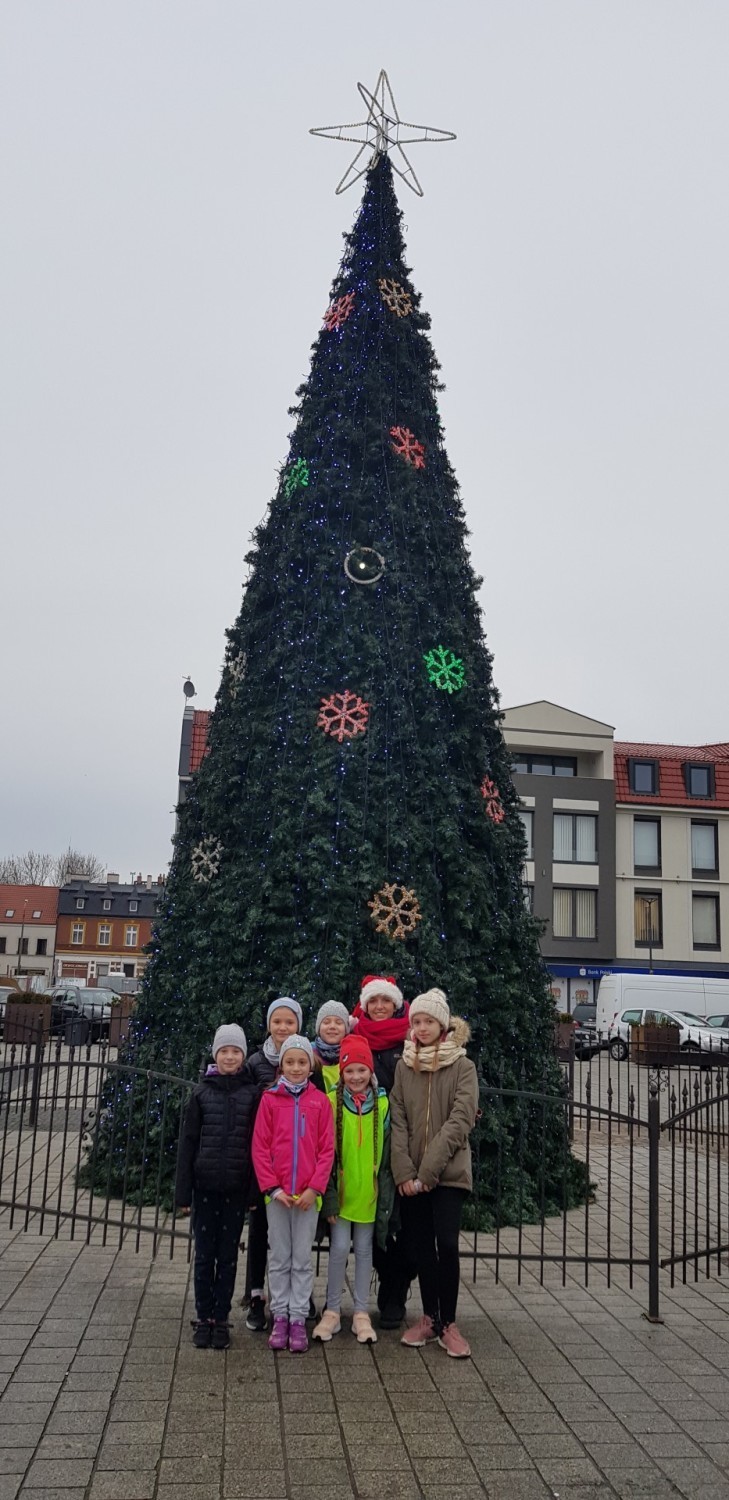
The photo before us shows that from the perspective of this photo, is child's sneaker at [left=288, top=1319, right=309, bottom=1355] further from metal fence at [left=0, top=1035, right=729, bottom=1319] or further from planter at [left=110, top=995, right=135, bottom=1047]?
planter at [left=110, top=995, right=135, bottom=1047]

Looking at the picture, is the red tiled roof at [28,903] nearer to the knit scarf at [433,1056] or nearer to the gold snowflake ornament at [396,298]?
the gold snowflake ornament at [396,298]

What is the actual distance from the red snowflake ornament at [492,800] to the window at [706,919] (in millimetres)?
32574

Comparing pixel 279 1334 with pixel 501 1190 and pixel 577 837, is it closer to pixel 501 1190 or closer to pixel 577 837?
pixel 501 1190

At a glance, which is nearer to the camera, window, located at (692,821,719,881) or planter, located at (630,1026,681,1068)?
planter, located at (630,1026,681,1068)

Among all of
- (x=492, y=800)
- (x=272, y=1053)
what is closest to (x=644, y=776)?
(x=492, y=800)

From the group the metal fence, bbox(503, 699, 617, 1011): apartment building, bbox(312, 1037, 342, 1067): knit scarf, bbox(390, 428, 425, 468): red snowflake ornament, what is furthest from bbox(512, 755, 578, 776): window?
bbox(312, 1037, 342, 1067): knit scarf

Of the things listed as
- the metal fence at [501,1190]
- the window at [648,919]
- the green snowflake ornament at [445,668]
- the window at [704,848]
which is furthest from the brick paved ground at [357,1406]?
the window at [704,848]

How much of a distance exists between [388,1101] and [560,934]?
33.8 meters

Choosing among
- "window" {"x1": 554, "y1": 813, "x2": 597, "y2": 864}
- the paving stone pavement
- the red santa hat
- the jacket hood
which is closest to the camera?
the paving stone pavement

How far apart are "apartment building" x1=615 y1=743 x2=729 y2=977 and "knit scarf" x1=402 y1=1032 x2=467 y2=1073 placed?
34.1 metres

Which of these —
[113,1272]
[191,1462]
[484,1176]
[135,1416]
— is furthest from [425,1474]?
[484,1176]

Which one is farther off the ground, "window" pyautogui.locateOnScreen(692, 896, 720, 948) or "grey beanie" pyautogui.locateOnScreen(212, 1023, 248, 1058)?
"window" pyautogui.locateOnScreen(692, 896, 720, 948)

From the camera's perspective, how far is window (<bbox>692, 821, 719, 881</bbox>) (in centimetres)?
3900

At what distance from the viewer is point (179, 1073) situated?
7.57 meters
